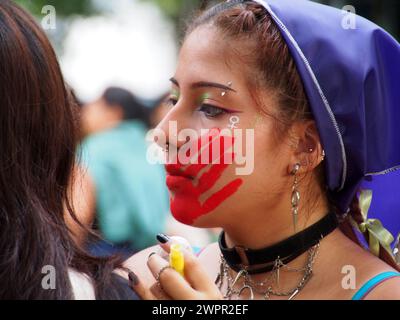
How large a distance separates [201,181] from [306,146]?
33 cm

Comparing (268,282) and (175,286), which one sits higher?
(175,286)

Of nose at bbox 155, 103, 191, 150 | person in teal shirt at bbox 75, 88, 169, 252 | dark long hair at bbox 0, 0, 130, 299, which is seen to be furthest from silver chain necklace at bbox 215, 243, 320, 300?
person in teal shirt at bbox 75, 88, 169, 252

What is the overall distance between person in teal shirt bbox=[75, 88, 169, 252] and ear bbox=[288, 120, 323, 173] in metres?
2.15

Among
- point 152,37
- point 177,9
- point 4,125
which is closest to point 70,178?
point 4,125

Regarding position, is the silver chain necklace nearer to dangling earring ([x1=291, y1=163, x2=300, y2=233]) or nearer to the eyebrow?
dangling earring ([x1=291, y1=163, x2=300, y2=233])

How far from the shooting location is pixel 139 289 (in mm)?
1763

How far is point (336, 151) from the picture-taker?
2.13 metres

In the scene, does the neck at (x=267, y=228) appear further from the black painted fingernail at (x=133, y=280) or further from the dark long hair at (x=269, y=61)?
the black painted fingernail at (x=133, y=280)

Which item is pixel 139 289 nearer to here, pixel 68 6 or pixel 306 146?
pixel 306 146

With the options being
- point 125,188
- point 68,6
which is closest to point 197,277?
point 125,188

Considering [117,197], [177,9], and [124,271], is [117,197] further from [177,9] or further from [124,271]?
[177,9]

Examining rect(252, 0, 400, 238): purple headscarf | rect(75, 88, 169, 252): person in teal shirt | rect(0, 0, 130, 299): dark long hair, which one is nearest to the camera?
rect(0, 0, 130, 299): dark long hair

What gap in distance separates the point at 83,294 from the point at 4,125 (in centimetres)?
42

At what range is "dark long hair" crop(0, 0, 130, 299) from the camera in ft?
5.21
